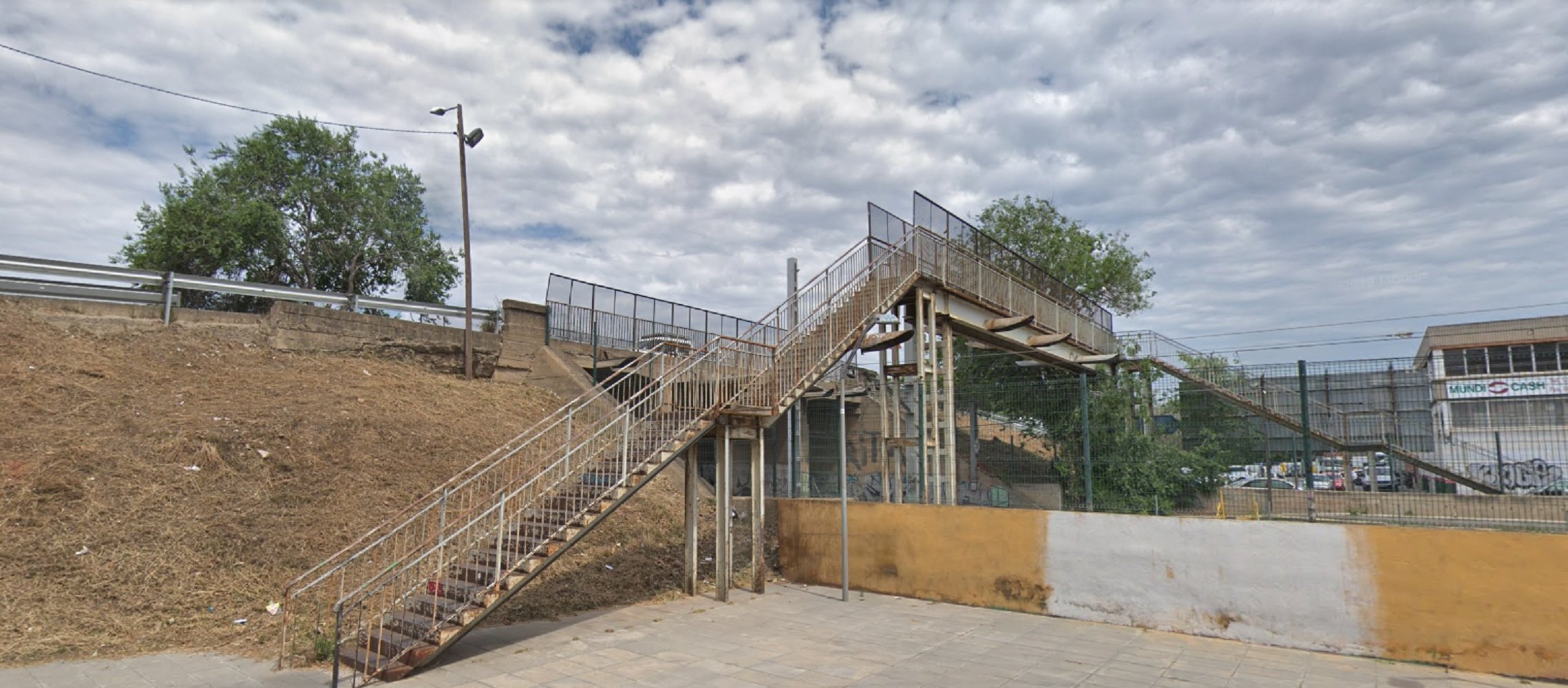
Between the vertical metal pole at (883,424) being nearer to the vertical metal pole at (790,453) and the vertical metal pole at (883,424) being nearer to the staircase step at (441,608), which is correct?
the vertical metal pole at (790,453)

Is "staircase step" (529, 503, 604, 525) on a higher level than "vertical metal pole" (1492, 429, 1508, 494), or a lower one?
lower

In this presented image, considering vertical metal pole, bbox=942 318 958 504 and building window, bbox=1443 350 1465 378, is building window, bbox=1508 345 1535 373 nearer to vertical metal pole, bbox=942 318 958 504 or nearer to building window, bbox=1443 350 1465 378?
building window, bbox=1443 350 1465 378

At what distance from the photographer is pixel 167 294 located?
14922 millimetres

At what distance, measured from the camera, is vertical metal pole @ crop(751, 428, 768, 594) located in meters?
11.6

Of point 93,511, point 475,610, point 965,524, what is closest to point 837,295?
point 965,524

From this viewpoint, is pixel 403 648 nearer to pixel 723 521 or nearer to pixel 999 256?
pixel 723 521

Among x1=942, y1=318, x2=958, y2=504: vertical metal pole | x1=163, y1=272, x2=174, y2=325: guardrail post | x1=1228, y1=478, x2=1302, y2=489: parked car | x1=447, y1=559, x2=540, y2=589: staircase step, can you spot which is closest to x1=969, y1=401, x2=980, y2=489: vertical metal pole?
x1=942, y1=318, x2=958, y2=504: vertical metal pole

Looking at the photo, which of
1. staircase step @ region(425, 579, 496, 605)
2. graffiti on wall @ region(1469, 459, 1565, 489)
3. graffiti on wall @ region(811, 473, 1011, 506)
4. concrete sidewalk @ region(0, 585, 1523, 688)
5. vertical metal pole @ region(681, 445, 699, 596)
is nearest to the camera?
concrete sidewalk @ region(0, 585, 1523, 688)

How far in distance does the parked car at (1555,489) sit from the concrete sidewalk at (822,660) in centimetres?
186

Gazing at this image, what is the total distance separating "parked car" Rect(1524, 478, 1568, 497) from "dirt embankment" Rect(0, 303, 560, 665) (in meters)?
12.5

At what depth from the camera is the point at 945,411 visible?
46.9ft

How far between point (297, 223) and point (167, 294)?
14.6 m

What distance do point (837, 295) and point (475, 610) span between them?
25.2 ft

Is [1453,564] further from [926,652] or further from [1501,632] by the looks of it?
[926,652]
